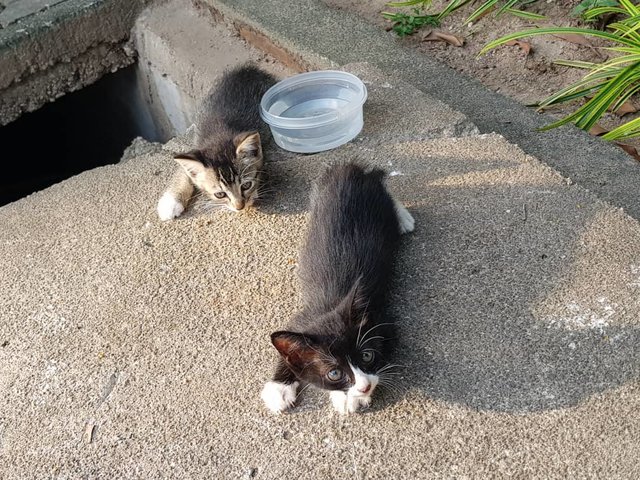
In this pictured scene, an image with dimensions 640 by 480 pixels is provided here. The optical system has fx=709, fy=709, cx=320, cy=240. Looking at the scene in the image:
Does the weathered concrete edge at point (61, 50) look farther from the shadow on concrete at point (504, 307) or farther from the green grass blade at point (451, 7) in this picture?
the shadow on concrete at point (504, 307)

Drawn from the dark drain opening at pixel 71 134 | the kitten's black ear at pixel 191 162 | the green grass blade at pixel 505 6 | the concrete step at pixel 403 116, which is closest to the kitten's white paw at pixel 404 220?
the concrete step at pixel 403 116

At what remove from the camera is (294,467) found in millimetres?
2521

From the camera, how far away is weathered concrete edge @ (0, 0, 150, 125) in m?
5.35

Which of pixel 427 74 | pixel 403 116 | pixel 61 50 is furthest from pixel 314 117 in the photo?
pixel 61 50

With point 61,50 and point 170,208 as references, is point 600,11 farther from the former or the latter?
point 61,50

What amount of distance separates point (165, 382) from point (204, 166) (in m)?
1.31

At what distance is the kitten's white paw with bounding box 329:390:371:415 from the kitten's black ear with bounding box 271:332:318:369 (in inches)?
7.7

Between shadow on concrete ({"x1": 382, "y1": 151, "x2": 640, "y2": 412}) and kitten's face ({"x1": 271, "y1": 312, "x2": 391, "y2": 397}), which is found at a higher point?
kitten's face ({"x1": 271, "y1": 312, "x2": 391, "y2": 397})

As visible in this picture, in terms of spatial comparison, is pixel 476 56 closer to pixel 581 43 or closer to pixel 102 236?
pixel 581 43

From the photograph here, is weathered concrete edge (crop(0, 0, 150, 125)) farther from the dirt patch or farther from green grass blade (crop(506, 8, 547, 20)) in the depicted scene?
green grass blade (crop(506, 8, 547, 20))

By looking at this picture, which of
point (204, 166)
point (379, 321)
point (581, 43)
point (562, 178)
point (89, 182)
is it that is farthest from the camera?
point (581, 43)

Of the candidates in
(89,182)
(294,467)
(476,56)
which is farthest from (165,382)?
(476,56)

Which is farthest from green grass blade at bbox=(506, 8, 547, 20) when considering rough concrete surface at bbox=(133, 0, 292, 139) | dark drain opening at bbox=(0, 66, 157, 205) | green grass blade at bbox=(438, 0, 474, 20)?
dark drain opening at bbox=(0, 66, 157, 205)

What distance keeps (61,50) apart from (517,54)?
347 centimetres
